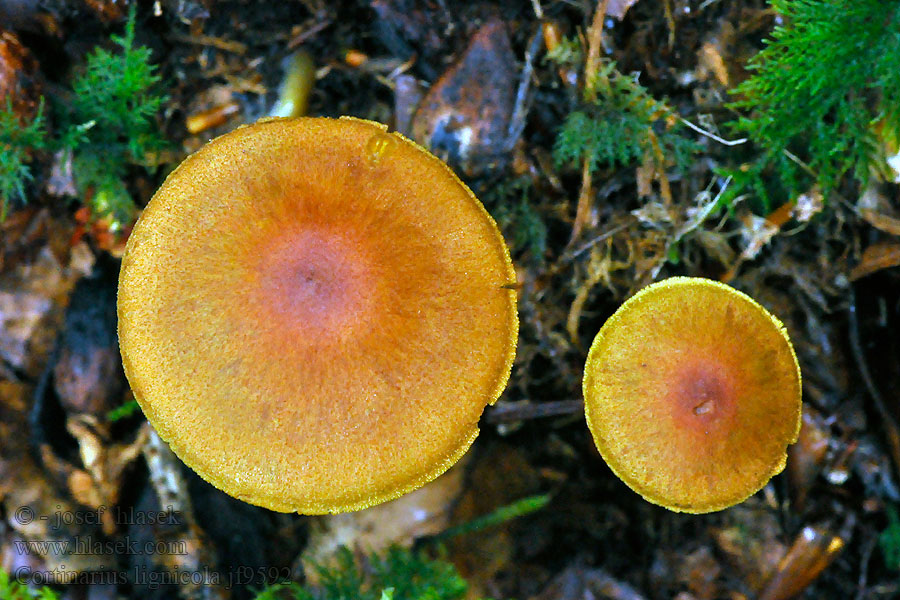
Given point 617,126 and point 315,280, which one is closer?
point 315,280

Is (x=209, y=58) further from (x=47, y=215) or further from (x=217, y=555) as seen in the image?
(x=217, y=555)

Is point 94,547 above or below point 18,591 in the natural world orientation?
below

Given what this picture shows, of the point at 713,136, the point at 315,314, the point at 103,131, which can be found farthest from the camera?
the point at 103,131

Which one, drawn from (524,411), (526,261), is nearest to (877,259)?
(526,261)

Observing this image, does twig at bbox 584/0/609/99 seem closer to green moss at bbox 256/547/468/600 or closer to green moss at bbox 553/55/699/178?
green moss at bbox 553/55/699/178

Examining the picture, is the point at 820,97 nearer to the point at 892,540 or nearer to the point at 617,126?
the point at 617,126

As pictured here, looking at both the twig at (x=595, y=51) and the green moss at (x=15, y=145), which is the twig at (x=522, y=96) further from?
the green moss at (x=15, y=145)

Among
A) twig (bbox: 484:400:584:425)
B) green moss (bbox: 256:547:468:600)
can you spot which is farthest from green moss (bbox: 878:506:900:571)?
green moss (bbox: 256:547:468:600)

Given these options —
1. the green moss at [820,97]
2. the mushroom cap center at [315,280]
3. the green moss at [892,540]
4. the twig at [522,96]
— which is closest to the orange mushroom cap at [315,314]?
the mushroom cap center at [315,280]
